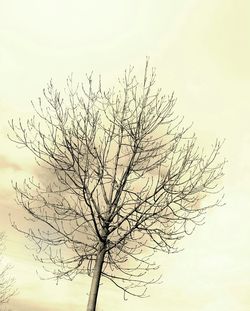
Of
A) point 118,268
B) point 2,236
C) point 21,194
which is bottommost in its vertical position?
point 118,268

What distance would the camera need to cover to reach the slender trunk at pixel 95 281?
10.8 meters

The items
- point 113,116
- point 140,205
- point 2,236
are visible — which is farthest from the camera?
point 2,236

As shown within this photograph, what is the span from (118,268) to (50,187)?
7.80ft

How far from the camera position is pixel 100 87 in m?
12.7

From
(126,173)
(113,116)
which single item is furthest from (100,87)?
(126,173)

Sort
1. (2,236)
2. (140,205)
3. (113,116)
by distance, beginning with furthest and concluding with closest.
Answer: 1. (2,236)
2. (113,116)
3. (140,205)

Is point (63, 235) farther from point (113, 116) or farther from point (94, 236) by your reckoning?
point (113, 116)

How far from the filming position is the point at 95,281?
11.0m

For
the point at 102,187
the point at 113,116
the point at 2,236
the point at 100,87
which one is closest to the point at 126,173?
the point at 102,187

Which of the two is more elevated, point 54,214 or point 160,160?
point 160,160

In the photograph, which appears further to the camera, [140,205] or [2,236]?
[2,236]

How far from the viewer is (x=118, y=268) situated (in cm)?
1221

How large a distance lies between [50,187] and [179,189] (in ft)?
9.60

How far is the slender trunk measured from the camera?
1078cm
